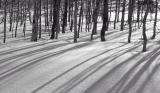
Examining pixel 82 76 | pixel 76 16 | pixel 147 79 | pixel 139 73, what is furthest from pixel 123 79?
pixel 76 16

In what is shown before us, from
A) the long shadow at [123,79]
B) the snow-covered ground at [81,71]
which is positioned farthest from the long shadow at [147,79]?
the long shadow at [123,79]

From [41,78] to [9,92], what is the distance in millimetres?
1932

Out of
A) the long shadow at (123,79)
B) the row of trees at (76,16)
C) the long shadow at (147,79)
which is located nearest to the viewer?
the long shadow at (147,79)

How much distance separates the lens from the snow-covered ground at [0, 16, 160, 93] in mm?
9445

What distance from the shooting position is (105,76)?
35.8ft

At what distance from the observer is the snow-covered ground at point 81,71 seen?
9.45 m

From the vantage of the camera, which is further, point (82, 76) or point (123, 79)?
point (82, 76)

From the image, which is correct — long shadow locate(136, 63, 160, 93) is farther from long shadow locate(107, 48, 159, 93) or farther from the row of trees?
the row of trees

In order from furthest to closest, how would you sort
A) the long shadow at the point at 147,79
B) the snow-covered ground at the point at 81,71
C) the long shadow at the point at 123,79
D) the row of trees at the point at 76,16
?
the row of trees at the point at 76,16
the snow-covered ground at the point at 81,71
the long shadow at the point at 123,79
the long shadow at the point at 147,79

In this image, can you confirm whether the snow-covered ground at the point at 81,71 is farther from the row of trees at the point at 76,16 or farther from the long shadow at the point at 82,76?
the row of trees at the point at 76,16

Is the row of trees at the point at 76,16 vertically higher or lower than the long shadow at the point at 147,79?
higher

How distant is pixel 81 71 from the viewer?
1177 cm

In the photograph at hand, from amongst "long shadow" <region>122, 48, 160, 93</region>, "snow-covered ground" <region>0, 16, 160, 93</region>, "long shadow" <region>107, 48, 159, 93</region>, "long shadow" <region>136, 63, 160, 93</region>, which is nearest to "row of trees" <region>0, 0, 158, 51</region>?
"long shadow" <region>122, 48, 160, 93</region>

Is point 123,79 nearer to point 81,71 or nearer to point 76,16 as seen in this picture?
point 81,71
